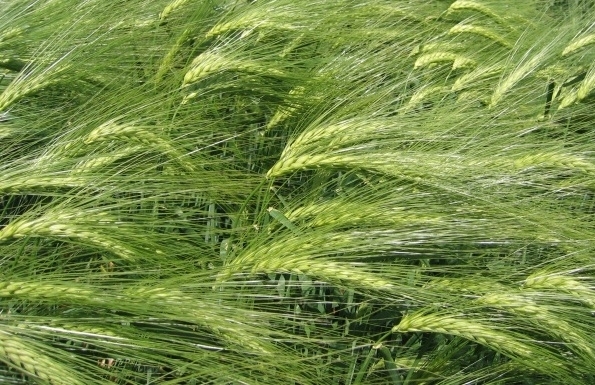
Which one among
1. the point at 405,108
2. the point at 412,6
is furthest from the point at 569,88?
the point at 405,108

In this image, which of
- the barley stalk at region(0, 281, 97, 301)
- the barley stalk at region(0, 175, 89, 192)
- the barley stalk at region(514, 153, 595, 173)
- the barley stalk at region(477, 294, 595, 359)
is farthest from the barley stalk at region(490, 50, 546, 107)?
the barley stalk at region(0, 281, 97, 301)

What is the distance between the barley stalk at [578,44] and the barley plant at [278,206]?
50 millimetres

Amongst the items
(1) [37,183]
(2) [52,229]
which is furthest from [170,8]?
(2) [52,229]

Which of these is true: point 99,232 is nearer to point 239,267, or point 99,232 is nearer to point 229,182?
point 239,267

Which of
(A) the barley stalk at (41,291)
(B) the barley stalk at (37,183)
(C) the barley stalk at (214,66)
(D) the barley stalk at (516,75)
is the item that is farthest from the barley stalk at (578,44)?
(A) the barley stalk at (41,291)

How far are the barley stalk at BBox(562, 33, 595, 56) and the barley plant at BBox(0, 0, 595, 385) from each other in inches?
2.0

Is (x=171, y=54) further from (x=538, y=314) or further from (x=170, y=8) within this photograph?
(x=538, y=314)

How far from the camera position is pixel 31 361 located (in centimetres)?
95

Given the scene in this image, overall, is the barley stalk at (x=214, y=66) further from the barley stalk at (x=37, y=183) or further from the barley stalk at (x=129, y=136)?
the barley stalk at (x=37, y=183)

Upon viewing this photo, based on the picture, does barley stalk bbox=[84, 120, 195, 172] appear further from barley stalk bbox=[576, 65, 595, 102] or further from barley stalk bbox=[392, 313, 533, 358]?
barley stalk bbox=[576, 65, 595, 102]

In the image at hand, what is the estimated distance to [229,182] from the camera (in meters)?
1.47

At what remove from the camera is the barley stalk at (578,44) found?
2.04 meters

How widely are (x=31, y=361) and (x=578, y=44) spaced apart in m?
1.53

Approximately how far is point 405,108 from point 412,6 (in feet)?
2.35
